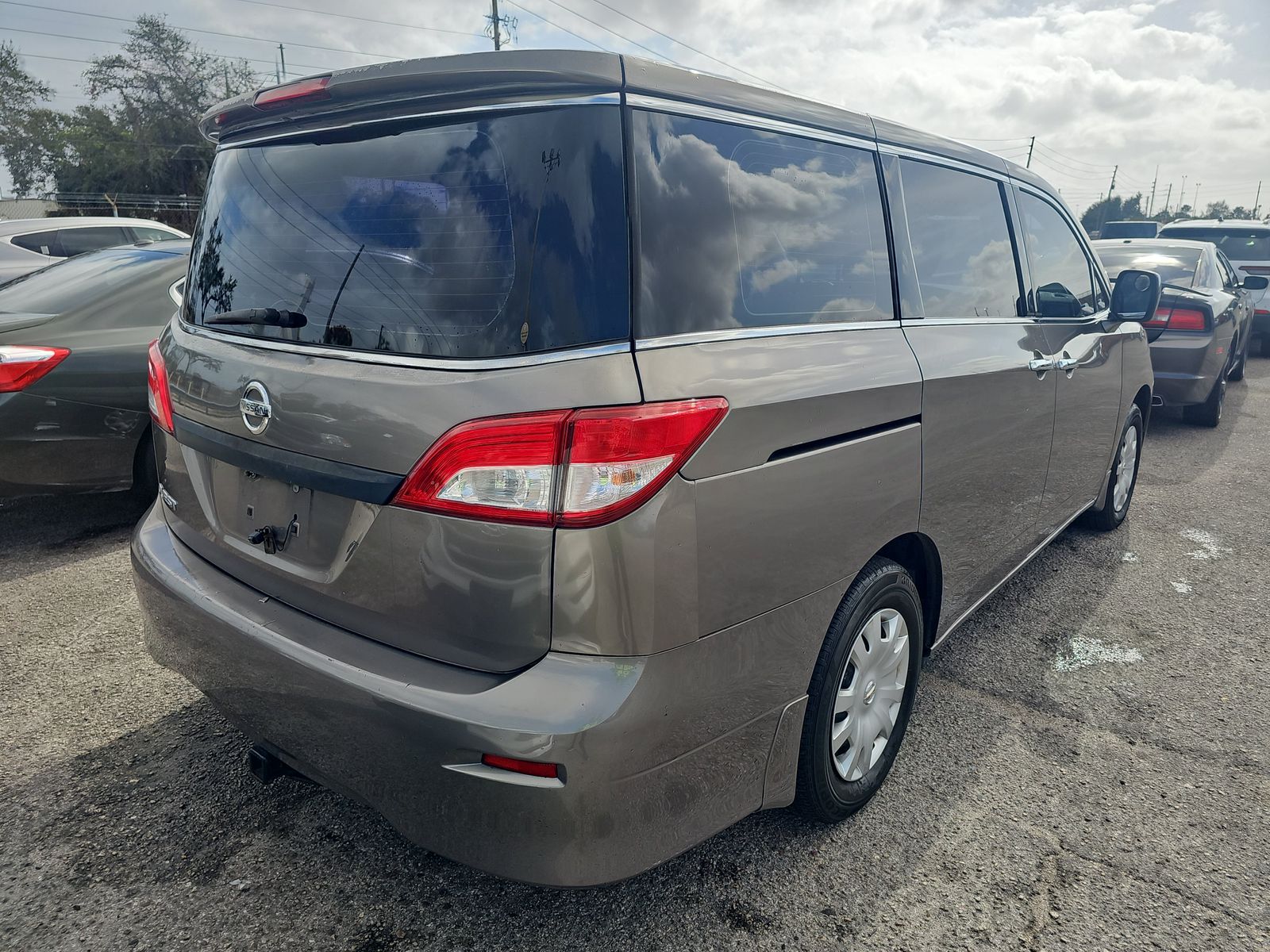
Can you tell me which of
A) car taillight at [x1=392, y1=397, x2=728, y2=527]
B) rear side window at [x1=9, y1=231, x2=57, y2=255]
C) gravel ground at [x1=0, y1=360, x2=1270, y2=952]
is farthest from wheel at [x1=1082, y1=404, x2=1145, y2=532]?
rear side window at [x1=9, y1=231, x2=57, y2=255]

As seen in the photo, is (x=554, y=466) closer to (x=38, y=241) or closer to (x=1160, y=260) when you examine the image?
(x=1160, y=260)

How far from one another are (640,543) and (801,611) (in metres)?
0.56

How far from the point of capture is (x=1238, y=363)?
390 inches

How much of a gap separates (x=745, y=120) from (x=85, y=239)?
9869 millimetres

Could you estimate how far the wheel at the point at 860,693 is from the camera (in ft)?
6.84

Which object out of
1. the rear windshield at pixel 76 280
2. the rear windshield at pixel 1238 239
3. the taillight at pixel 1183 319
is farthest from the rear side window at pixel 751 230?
the rear windshield at pixel 1238 239

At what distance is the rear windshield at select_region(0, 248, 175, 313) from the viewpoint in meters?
4.27

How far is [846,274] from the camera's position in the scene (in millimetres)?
2232

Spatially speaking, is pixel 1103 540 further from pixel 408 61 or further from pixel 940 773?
pixel 408 61

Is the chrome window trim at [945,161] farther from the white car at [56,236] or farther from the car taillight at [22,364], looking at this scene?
the white car at [56,236]

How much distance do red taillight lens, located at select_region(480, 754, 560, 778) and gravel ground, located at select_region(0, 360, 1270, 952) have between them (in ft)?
2.08

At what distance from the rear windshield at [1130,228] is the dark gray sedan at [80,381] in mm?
18969

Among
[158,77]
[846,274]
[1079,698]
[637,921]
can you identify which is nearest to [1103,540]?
[1079,698]

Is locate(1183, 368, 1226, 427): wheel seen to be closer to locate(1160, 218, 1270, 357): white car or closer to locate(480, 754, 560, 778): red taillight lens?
locate(1160, 218, 1270, 357): white car
